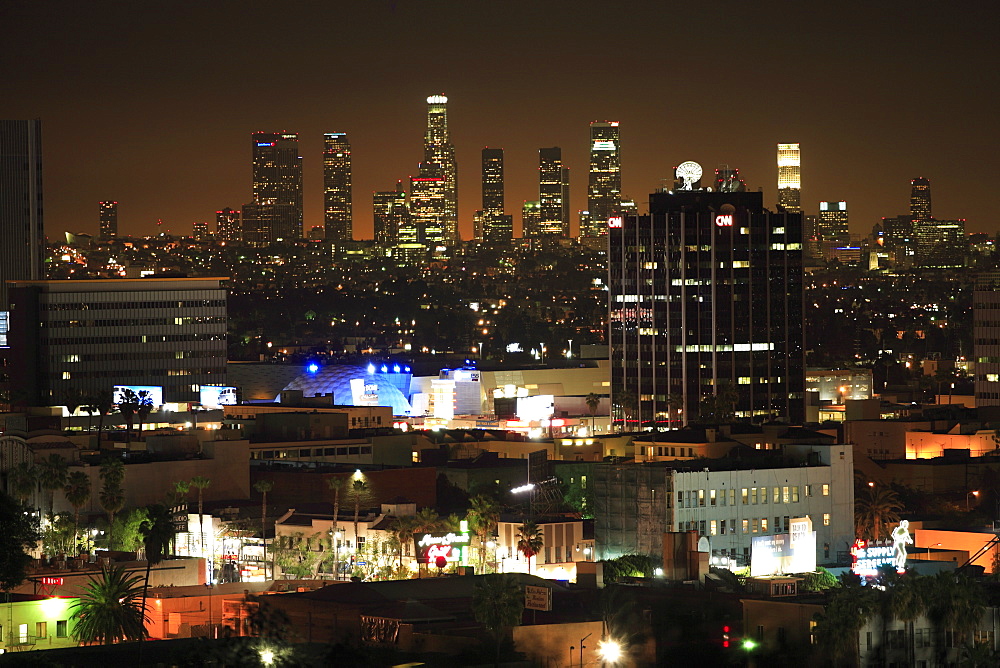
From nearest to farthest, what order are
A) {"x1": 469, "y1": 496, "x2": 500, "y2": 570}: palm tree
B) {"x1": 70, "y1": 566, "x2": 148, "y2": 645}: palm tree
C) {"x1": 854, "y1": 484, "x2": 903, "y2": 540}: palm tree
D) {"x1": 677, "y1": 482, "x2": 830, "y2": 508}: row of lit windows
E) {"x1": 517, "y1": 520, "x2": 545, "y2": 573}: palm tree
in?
{"x1": 70, "y1": 566, "x2": 148, "y2": 645}: palm tree
{"x1": 517, "y1": 520, "x2": 545, "y2": 573}: palm tree
{"x1": 469, "y1": 496, "x2": 500, "y2": 570}: palm tree
{"x1": 677, "y1": 482, "x2": 830, "y2": 508}: row of lit windows
{"x1": 854, "y1": 484, "x2": 903, "y2": 540}: palm tree

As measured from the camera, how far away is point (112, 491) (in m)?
138

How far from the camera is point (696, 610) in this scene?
332 feet

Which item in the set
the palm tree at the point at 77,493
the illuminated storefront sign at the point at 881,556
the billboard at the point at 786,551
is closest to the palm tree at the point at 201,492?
the palm tree at the point at 77,493

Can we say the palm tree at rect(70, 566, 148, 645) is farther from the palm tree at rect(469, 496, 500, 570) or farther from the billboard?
the billboard

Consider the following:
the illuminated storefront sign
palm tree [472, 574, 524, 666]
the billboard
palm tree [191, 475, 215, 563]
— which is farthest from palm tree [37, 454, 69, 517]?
palm tree [472, 574, 524, 666]

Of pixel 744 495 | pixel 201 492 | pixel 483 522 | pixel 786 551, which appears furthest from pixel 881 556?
pixel 201 492

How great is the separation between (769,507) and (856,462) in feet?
133

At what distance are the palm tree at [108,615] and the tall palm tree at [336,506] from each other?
103 feet

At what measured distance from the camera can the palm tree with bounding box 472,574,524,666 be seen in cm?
8781

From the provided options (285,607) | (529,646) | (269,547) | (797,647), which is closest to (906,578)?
(797,647)

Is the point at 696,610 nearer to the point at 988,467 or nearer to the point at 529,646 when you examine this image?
the point at 529,646

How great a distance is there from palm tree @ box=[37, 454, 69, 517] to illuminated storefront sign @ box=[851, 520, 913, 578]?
148 ft

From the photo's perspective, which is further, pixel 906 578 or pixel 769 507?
pixel 769 507

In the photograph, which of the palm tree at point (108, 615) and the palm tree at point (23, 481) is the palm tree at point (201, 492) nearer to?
the palm tree at point (23, 481)
